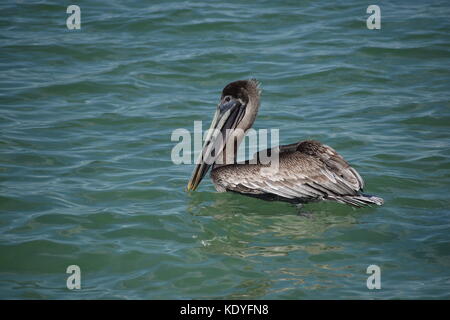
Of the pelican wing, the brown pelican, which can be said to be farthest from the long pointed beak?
the pelican wing

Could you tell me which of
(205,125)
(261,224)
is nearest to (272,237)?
(261,224)

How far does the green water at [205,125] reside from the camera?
19.9 ft

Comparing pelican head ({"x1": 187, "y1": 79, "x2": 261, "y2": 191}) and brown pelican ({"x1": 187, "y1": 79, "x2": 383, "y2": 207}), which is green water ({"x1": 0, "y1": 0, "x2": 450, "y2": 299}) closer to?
brown pelican ({"x1": 187, "y1": 79, "x2": 383, "y2": 207})

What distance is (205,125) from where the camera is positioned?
9.34 metres

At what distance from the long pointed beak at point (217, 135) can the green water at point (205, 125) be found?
0.26 m

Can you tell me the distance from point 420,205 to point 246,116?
2189mm

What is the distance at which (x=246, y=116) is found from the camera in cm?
814

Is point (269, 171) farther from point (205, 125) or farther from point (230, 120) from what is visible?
point (205, 125)

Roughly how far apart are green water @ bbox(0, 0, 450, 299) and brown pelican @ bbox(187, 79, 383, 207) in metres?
0.18

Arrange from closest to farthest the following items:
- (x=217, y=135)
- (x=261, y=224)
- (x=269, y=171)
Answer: (x=261, y=224) < (x=269, y=171) < (x=217, y=135)

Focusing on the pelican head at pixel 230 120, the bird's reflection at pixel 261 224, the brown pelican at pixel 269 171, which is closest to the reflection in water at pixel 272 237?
the bird's reflection at pixel 261 224

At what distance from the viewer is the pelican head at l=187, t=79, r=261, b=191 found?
25.8 ft

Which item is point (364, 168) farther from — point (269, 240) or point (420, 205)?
point (269, 240)

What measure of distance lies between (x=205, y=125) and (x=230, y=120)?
137 centimetres
